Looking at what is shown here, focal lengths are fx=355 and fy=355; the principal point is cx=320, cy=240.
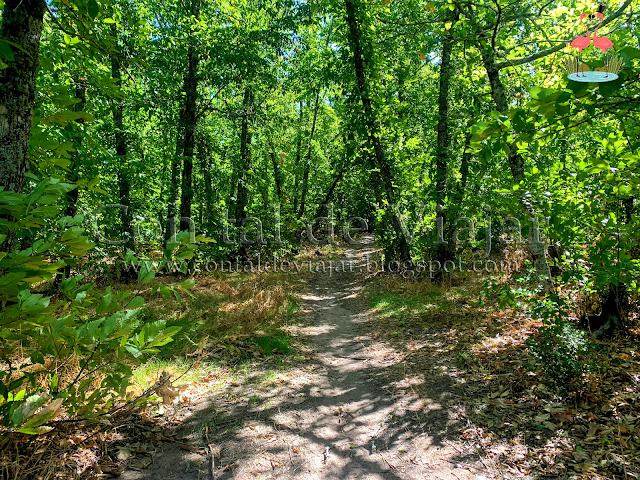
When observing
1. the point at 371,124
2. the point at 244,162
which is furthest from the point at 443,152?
the point at 244,162

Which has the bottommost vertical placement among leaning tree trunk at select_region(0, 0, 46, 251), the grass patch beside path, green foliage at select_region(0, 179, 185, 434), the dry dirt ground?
the dry dirt ground

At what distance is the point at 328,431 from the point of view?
3.62 metres

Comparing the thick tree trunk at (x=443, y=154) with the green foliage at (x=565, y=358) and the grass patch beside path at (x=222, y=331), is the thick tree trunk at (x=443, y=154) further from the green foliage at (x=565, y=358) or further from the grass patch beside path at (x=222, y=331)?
the green foliage at (x=565, y=358)

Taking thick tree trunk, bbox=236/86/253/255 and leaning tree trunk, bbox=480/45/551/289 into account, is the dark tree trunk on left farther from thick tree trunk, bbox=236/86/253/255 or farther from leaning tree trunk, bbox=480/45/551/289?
thick tree trunk, bbox=236/86/253/255

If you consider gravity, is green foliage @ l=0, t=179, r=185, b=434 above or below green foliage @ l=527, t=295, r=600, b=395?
above

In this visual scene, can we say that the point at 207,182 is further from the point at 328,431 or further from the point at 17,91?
the point at 17,91

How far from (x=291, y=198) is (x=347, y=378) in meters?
20.7

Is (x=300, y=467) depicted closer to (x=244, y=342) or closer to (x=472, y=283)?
(x=244, y=342)

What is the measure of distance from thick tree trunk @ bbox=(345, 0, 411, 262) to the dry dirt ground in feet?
20.4

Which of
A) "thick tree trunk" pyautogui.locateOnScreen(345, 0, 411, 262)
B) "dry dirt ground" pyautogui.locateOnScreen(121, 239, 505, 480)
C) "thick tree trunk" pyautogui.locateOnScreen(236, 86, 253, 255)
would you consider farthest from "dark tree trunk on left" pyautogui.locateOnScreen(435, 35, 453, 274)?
"thick tree trunk" pyautogui.locateOnScreen(236, 86, 253, 255)

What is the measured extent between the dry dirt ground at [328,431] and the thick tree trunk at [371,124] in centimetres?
621

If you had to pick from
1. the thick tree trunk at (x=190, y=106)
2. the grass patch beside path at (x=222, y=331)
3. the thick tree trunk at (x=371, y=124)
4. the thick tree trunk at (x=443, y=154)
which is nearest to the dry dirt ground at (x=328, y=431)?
the grass patch beside path at (x=222, y=331)

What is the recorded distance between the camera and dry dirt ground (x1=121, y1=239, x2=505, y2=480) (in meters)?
2.95

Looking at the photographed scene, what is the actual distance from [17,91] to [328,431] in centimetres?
366
